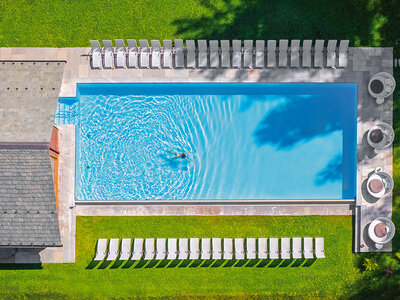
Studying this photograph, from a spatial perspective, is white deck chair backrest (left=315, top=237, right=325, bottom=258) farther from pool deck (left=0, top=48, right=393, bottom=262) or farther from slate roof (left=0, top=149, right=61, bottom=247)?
slate roof (left=0, top=149, right=61, bottom=247)

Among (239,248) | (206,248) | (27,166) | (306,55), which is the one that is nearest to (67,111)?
(27,166)

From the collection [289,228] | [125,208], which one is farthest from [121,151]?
[289,228]

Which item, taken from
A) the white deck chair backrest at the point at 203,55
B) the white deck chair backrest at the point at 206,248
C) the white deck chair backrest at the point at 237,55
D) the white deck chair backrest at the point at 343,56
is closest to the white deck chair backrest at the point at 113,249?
the white deck chair backrest at the point at 206,248

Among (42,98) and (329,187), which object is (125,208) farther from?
(329,187)

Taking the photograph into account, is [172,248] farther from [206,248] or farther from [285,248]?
[285,248]

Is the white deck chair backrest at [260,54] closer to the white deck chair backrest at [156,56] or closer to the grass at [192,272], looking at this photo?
the white deck chair backrest at [156,56]

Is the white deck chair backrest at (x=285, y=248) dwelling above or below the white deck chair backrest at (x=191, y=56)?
below

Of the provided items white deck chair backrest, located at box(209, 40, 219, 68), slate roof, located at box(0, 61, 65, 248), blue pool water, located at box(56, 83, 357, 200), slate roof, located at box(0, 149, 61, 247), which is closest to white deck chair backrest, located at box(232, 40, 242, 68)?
white deck chair backrest, located at box(209, 40, 219, 68)
